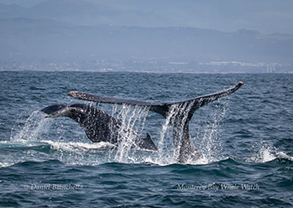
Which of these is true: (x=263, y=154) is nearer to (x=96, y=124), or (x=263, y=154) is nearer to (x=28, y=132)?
(x=96, y=124)

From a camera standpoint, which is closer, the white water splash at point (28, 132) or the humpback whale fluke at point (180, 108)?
the humpback whale fluke at point (180, 108)

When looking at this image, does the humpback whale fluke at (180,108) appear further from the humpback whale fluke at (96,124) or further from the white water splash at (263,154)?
the white water splash at (263,154)

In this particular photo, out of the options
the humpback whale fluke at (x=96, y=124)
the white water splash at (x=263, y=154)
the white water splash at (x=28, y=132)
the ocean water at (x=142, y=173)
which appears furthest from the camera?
the white water splash at (x=28, y=132)

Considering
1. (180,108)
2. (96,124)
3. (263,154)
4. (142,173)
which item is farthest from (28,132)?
(180,108)

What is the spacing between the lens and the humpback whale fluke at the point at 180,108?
7.75 m

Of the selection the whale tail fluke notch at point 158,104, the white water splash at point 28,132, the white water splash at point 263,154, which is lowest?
the white water splash at point 263,154

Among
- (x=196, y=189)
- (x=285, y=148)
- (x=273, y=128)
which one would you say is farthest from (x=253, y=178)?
(x=273, y=128)

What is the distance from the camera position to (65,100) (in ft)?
80.0

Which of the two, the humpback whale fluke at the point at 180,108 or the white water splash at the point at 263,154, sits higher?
the humpback whale fluke at the point at 180,108

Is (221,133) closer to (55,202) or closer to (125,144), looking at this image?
(125,144)

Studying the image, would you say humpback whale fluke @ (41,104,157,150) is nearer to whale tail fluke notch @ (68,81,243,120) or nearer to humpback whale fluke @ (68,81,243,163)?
humpback whale fluke @ (68,81,243,163)

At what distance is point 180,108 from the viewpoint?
8.45 meters

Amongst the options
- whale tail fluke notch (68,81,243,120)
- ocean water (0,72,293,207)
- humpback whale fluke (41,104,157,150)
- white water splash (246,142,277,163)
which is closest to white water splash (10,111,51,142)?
ocean water (0,72,293,207)

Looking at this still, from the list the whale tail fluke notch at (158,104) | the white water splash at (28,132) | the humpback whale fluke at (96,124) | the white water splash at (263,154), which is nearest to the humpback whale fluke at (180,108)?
the whale tail fluke notch at (158,104)
